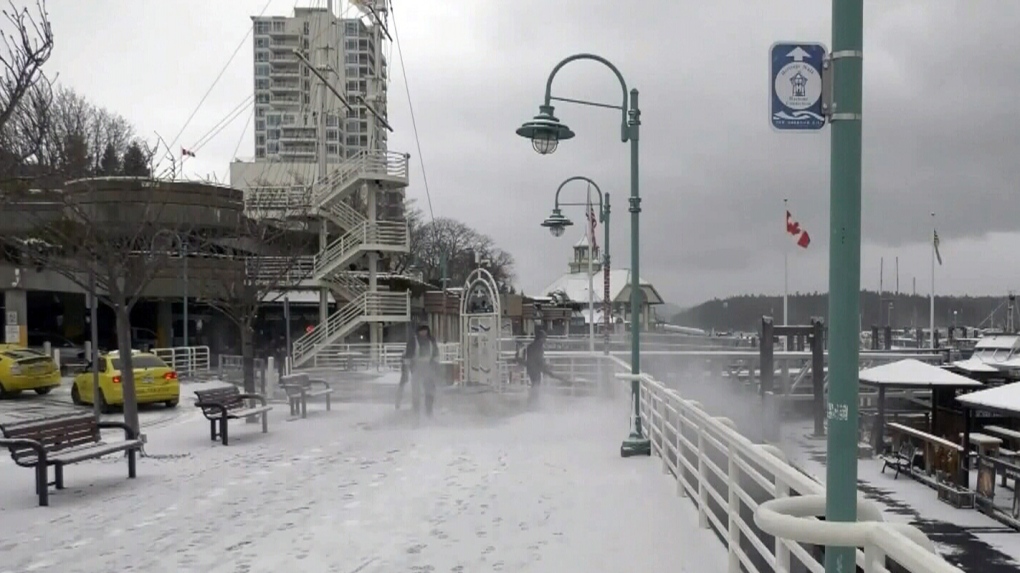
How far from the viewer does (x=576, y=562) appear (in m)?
6.59

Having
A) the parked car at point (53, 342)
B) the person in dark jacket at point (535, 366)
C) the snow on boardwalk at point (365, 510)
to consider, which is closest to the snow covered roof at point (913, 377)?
the person in dark jacket at point (535, 366)

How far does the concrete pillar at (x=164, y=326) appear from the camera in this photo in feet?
161

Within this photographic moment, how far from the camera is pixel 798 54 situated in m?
3.23

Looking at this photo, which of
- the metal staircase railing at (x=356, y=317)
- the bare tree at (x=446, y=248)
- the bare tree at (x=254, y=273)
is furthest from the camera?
the bare tree at (x=446, y=248)

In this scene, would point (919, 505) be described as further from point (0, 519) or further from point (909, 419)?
point (0, 519)

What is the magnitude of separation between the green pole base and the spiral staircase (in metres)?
26.1

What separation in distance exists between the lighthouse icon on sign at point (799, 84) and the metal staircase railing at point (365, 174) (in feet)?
118

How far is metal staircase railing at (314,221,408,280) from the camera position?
3741 centimetres

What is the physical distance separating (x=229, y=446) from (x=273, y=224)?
20.7 meters

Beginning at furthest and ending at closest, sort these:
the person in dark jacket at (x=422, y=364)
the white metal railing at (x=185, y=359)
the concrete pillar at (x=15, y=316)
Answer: the concrete pillar at (x=15, y=316)
the white metal railing at (x=185, y=359)
the person in dark jacket at (x=422, y=364)

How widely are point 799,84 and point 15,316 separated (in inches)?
1555

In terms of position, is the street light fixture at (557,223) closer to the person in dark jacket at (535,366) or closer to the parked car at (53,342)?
the person in dark jacket at (535,366)

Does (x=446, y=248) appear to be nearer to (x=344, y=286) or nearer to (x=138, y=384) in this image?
(x=344, y=286)

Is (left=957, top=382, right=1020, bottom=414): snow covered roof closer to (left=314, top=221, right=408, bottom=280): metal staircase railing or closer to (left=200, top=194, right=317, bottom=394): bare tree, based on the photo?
(left=200, top=194, right=317, bottom=394): bare tree
